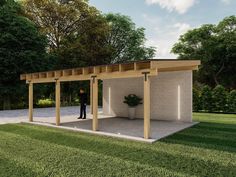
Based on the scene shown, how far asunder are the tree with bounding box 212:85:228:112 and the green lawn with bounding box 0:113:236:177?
8.25 metres

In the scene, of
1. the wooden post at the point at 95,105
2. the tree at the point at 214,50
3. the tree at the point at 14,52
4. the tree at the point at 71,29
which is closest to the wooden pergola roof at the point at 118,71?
the wooden post at the point at 95,105

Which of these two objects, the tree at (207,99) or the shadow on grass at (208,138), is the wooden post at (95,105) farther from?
the tree at (207,99)

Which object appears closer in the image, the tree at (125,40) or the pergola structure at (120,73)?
the pergola structure at (120,73)

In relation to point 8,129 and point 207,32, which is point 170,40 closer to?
point 207,32

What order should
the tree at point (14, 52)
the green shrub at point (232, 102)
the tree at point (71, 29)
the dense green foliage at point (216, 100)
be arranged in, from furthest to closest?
the tree at point (71, 29) → the tree at point (14, 52) → the dense green foliage at point (216, 100) → the green shrub at point (232, 102)

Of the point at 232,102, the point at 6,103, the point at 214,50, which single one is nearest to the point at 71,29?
the point at 6,103

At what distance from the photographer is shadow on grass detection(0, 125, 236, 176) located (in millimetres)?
4820

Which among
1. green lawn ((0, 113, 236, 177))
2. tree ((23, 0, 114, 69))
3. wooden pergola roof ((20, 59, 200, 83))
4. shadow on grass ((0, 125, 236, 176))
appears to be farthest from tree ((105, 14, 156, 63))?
green lawn ((0, 113, 236, 177))

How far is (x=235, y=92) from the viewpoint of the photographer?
15.6 metres

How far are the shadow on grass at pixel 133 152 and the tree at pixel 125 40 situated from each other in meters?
24.6

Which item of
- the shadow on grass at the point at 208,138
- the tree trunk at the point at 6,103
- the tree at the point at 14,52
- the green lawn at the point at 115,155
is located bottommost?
the green lawn at the point at 115,155

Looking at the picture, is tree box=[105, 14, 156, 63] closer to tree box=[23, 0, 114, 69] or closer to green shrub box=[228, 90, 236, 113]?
tree box=[23, 0, 114, 69]

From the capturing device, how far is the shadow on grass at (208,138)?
6.51m

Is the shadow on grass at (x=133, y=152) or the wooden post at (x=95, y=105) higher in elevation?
the wooden post at (x=95, y=105)
